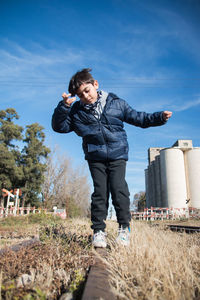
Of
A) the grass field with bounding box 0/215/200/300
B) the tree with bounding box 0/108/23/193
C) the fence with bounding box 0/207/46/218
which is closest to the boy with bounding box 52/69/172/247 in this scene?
the grass field with bounding box 0/215/200/300

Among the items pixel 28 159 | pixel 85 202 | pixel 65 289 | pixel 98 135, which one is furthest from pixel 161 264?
pixel 85 202

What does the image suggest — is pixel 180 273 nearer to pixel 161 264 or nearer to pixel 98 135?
pixel 161 264

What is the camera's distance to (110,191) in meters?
2.54

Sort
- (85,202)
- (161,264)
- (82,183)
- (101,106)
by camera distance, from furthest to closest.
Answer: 1. (85,202)
2. (82,183)
3. (101,106)
4. (161,264)

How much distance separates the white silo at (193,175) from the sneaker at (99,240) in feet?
93.6

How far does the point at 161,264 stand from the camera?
1.19 m

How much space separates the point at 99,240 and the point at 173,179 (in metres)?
28.0

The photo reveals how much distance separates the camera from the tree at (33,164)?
2466cm

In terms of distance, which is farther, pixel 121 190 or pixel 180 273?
pixel 121 190

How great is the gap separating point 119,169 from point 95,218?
60 cm

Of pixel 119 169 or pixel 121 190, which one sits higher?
pixel 119 169

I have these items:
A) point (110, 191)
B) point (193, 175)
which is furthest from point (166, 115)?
point (193, 175)

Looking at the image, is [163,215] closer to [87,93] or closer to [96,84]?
[96,84]

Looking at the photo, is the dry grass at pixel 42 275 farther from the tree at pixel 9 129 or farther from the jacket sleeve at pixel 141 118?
the tree at pixel 9 129
